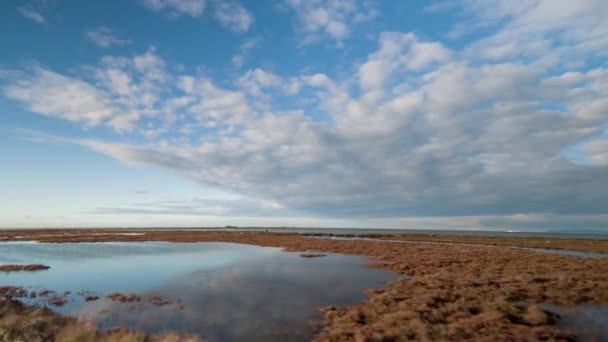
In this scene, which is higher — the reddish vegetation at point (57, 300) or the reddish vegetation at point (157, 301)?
the reddish vegetation at point (157, 301)

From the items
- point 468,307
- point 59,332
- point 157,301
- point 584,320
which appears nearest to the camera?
point 59,332

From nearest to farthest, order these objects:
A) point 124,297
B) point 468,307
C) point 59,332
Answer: point 59,332 → point 468,307 → point 124,297

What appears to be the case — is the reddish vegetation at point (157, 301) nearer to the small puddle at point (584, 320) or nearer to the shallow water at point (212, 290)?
the shallow water at point (212, 290)

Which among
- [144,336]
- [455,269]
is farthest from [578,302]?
[144,336]

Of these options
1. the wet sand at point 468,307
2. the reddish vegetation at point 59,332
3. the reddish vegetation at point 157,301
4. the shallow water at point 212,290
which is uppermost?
the reddish vegetation at point 59,332

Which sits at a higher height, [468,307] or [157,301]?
[468,307]

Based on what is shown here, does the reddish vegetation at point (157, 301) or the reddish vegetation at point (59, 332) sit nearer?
the reddish vegetation at point (59, 332)

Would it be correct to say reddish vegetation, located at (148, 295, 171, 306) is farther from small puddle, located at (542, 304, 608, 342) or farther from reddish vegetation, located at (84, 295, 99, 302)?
small puddle, located at (542, 304, 608, 342)

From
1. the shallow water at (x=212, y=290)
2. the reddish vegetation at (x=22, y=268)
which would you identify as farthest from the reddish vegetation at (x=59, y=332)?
the reddish vegetation at (x=22, y=268)

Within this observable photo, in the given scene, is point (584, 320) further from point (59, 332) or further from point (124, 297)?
point (124, 297)

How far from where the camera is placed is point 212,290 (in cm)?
2327

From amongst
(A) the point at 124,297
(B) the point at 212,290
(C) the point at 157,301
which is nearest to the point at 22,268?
(A) the point at 124,297

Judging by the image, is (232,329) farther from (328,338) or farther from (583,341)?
(583,341)

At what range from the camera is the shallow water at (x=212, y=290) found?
51.6 feet
